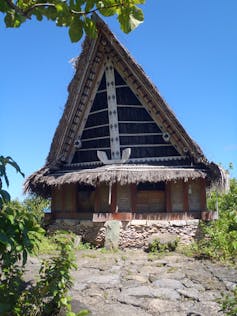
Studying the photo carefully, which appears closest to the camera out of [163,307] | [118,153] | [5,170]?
[5,170]

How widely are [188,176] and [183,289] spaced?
461 cm

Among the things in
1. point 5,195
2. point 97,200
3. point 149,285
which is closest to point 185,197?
point 97,200

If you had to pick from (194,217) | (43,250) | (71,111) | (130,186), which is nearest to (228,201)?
(194,217)

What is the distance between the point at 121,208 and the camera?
10023 millimetres

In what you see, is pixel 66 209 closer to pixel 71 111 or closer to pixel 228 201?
pixel 71 111

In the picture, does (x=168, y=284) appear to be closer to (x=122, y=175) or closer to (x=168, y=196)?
(x=122, y=175)

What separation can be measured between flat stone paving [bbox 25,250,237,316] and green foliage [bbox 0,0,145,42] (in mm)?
3752

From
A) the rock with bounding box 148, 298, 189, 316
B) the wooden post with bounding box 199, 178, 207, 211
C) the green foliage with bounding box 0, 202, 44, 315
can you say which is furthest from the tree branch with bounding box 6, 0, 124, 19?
the wooden post with bounding box 199, 178, 207, 211

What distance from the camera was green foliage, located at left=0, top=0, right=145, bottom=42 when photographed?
2320mm

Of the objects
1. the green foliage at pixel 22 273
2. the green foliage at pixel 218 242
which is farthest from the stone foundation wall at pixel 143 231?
the green foliage at pixel 22 273

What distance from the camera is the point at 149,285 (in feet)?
19.0

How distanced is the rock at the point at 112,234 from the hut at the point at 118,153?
189mm

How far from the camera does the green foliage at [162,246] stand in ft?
29.8

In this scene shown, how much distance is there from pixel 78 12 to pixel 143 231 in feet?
26.8
